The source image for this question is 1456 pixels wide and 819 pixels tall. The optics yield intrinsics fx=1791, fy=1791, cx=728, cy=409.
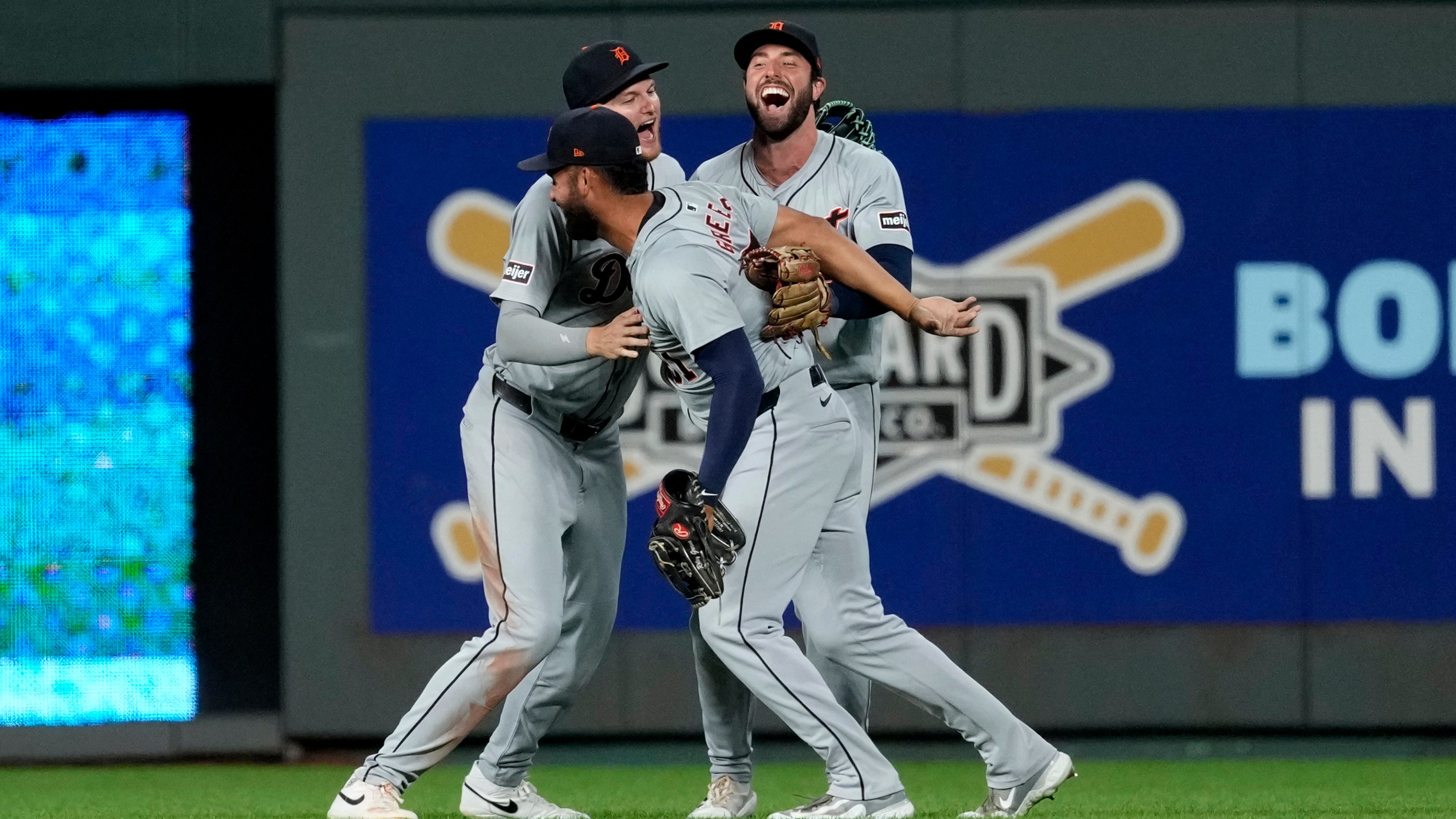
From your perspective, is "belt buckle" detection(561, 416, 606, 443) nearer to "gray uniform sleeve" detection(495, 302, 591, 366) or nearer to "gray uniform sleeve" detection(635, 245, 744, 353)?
"gray uniform sleeve" detection(495, 302, 591, 366)

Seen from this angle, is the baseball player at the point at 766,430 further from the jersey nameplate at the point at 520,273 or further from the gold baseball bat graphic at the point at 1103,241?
the gold baseball bat graphic at the point at 1103,241

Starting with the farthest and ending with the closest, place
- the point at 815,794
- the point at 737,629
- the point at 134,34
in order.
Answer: the point at 134,34 → the point at 815,794 → the point at 737,629

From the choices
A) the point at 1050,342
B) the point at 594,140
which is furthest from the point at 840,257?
the point at 1050,342

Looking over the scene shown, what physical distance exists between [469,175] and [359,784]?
305 cm

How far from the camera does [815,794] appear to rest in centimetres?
562

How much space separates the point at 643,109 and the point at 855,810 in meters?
1.72

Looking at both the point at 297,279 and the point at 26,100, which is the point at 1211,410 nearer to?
the point at 297,279

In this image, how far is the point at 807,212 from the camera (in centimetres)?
463

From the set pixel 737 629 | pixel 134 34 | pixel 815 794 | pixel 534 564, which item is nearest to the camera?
pixel 737 629

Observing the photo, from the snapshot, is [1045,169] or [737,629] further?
[1045,169]

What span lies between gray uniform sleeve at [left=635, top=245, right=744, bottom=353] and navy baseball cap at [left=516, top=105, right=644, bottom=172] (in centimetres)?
26

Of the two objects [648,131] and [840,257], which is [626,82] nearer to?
[648,131]

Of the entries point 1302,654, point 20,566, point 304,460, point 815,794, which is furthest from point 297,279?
point 1302,654

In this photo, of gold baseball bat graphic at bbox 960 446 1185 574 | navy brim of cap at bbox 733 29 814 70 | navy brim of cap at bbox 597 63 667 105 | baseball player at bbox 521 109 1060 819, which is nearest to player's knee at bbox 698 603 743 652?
baseball player at bbox 521 109 1060 819
